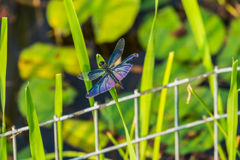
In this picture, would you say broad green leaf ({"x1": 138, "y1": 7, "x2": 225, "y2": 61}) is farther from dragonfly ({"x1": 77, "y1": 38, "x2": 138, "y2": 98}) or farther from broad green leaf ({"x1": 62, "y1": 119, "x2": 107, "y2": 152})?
dragonfly ({"x1": 77, "y1": 38, "x2": 138, "y2": 98})

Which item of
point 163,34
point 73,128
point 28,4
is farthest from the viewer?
point 28,4

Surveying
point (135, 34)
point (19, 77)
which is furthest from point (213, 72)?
point (19, 77)

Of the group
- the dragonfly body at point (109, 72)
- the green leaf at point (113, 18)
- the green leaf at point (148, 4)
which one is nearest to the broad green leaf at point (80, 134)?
the green leaf at point (113, 18)

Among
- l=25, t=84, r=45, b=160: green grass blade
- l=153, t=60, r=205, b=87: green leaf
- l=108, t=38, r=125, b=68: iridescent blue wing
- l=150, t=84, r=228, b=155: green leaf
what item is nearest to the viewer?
l=25, t=84, r=45, b=160: green grass blade

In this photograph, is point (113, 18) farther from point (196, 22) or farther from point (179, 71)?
point (196, 22)

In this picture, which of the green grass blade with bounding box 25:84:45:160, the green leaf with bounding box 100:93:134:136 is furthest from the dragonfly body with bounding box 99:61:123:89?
the green leaf with bounding box 100:93:134:136

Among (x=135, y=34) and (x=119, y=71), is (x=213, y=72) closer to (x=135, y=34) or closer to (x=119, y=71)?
(x=119, y=71)
